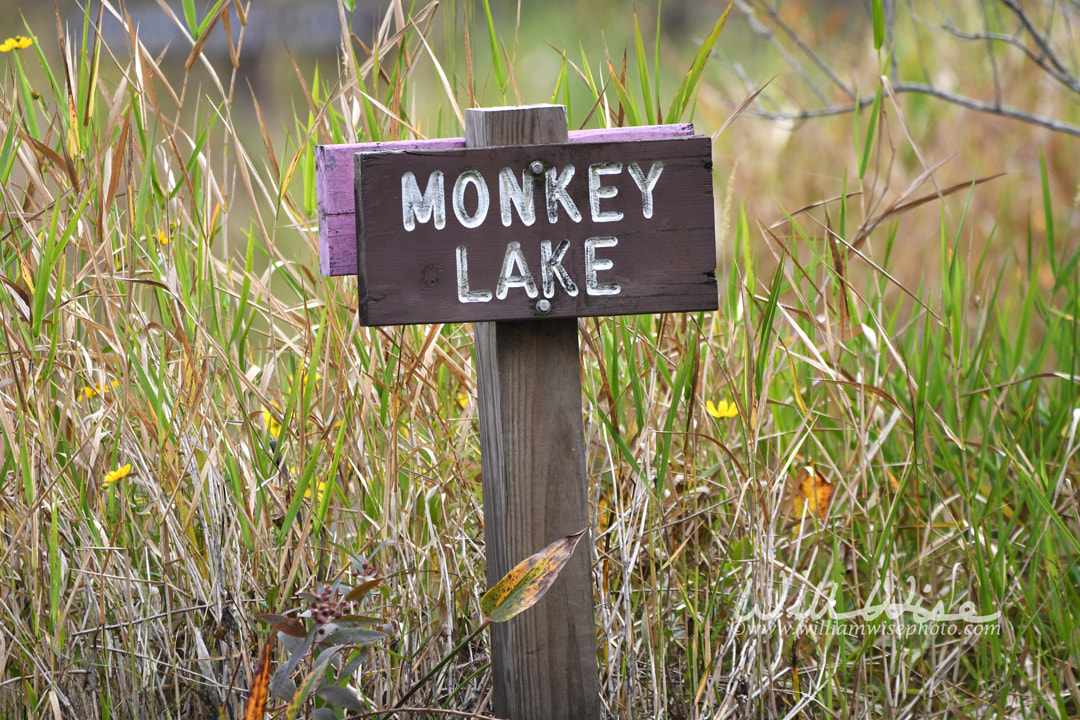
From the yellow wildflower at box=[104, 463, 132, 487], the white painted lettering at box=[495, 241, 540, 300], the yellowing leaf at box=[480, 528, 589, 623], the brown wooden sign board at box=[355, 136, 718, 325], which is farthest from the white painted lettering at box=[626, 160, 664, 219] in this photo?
the yellow wildflower at box=[104, 463, 132, 487]

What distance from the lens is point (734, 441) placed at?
1521 mm

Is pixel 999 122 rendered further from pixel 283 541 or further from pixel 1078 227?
pixel 283 541

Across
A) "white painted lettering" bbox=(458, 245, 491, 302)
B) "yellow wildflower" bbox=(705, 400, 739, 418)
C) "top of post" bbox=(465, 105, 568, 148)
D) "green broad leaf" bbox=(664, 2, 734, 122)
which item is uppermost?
"green broad leaf" bbox=(664, 2, 734, 122)

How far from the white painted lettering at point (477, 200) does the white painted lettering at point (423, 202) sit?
0.01 metres

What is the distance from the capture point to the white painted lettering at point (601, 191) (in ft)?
3.18

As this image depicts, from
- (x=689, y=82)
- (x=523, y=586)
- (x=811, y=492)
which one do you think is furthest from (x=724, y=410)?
(x=523, y=586)

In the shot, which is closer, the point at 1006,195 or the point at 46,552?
the point at 46,552

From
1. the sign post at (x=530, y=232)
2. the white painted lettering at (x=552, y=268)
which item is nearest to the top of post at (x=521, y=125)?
the sign post at (x=530, y=232)

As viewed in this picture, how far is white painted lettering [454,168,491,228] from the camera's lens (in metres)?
0.96

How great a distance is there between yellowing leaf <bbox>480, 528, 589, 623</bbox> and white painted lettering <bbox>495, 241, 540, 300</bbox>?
0.81 ft

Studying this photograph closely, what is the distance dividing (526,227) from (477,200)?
0.18ft

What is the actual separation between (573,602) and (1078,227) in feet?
10.5

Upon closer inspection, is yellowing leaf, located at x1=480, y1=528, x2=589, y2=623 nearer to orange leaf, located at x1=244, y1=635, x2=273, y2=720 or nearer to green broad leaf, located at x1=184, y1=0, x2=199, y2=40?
orange leaf, located at x1=244, y1=635, x2=273, y2=720

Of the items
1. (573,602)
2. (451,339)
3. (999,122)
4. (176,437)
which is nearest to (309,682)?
(573,602)
